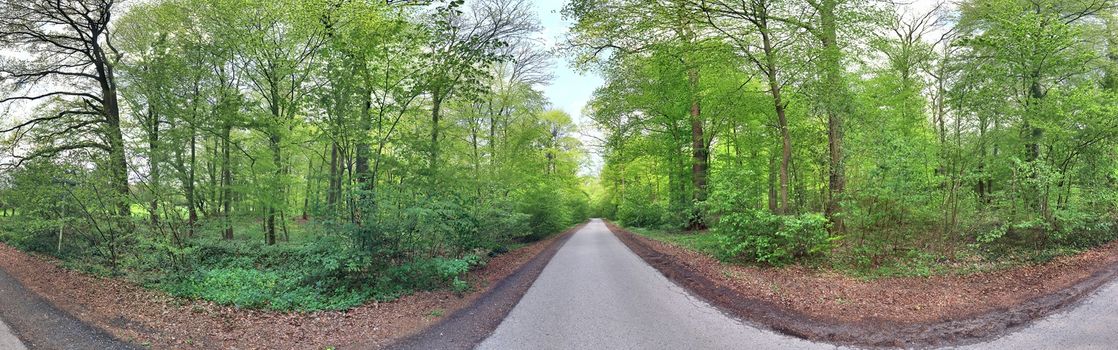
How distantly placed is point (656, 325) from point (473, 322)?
245 cm

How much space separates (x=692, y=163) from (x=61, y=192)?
1869 cm

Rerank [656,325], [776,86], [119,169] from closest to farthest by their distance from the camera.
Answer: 1. [656,325]
2. [119,169]
3. [776,86]

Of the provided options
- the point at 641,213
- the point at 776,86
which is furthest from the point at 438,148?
the point at 641,213

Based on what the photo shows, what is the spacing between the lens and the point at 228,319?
19.1 ft

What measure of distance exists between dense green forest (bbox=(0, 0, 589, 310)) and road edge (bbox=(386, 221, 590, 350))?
2.66ft

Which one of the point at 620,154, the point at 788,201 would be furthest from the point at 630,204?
the point at 788,201

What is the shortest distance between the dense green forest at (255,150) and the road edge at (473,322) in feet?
2.66

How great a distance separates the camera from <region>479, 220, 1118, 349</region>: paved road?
4527 millimetres

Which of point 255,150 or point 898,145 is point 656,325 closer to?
point 898,145

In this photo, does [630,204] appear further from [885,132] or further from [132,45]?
[132,45]

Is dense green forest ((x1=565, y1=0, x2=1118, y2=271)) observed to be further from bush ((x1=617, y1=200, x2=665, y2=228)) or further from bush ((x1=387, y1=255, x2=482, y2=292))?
bush ((x1=617, y1=200, x2=665, y2=228))

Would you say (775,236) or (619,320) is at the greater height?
(775,236)

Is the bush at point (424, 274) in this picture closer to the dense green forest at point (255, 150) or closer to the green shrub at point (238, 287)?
the dense green forest at point (255, 150)

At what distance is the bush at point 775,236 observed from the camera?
834 cm
